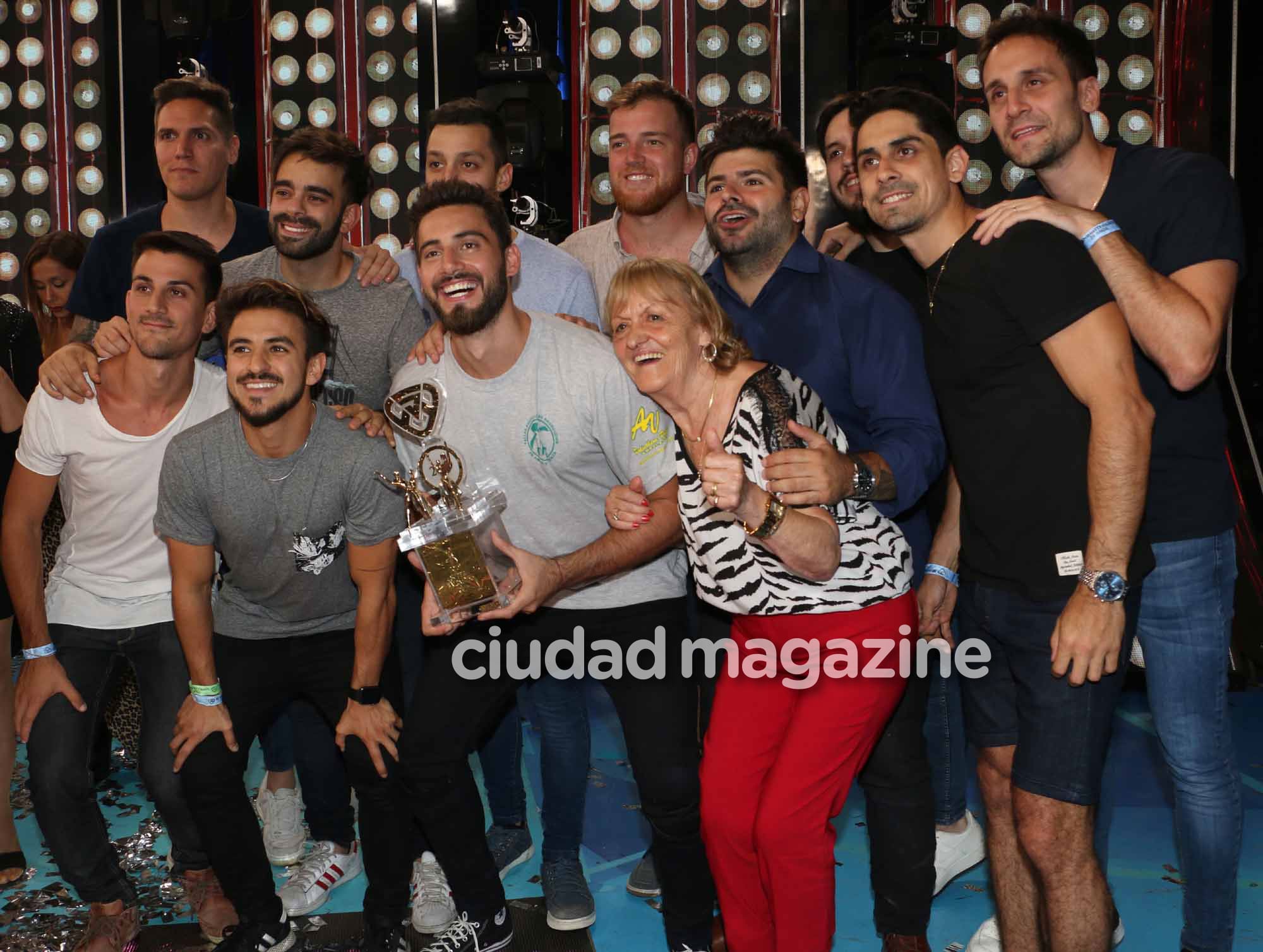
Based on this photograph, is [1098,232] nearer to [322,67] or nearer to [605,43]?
[605,43]

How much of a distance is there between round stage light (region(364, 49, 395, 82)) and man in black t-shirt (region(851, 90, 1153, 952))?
Result: 216 inches

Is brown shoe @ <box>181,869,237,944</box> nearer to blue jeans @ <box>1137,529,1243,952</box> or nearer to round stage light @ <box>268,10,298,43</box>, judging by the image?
blue jeans @ <box>1137,529,1243,952</box>

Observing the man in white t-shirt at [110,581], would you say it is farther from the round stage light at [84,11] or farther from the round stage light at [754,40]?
the round stage light at [84,11]

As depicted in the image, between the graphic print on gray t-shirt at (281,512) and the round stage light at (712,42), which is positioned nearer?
the graphic print on gray t-shirt at (281,512)

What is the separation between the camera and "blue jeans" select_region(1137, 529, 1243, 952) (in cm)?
246

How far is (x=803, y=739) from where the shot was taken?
2.48 m

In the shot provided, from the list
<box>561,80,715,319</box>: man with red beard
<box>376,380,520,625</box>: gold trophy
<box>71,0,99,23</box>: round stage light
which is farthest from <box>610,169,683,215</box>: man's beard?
<box>71,0,99,23</box>: round stage light

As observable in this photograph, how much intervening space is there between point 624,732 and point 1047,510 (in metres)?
1.18

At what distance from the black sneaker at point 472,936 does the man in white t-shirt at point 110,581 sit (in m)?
0.63

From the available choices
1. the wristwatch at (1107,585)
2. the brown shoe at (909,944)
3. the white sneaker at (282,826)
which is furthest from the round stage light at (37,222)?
the wristwatch at (1107,585)

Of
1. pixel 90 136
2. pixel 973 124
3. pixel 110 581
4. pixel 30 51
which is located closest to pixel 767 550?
pixel 110 581

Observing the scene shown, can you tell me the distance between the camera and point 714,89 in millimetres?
7047

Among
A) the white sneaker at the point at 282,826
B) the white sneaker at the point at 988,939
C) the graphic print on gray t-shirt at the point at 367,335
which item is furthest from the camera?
the white sneaker at the point at 282,826

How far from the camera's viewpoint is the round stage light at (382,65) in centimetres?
727
